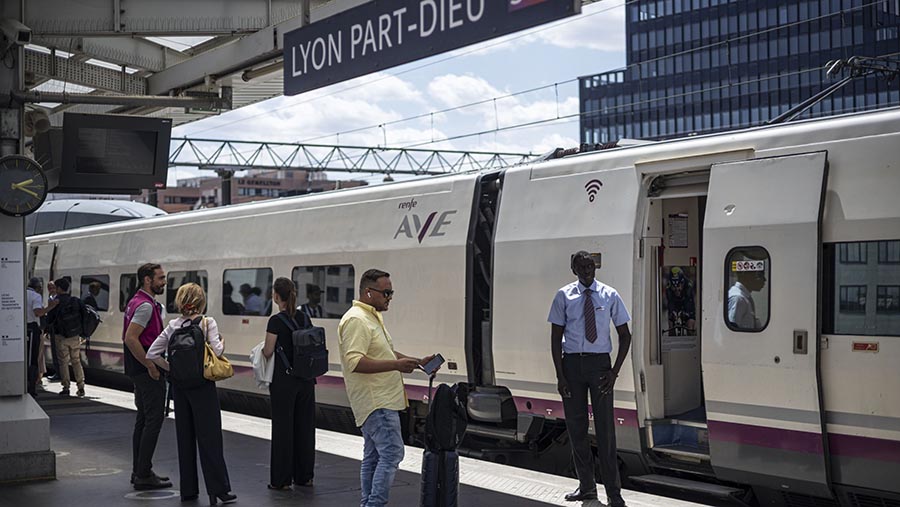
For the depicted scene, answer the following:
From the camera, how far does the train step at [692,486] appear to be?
28.0 feet

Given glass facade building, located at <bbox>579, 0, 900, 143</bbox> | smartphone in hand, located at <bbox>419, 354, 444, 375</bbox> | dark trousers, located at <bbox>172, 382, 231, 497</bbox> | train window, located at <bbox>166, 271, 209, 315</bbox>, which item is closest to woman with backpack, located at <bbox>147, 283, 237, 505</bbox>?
dark trousers, located at <bbox>172, 382, 231, 497</bbox>

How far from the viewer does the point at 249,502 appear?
28.1ft

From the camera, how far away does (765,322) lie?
27.4ft

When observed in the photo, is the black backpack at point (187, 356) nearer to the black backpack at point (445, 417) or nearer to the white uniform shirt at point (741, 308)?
the black backpack at point (445, 417)

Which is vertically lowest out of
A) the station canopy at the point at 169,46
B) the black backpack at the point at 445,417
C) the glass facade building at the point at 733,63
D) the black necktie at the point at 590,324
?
the black backpack at the point at 445,417

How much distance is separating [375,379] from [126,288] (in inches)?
510

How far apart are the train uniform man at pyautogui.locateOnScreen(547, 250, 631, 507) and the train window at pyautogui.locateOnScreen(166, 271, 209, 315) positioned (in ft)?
28.7

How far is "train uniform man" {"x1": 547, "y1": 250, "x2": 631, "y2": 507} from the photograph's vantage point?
8.48 metres

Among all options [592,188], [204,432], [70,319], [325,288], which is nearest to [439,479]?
[204,432]

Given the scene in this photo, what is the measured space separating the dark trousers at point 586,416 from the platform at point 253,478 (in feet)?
0.88

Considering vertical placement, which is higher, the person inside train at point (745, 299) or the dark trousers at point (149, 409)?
the person inside train at point (745, 299)

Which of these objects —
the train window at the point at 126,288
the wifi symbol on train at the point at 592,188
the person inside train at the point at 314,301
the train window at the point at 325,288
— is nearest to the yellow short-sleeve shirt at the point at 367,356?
the wifi symbol on train at the point at 592,188

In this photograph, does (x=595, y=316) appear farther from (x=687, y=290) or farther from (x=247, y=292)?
(x=247, y=292)

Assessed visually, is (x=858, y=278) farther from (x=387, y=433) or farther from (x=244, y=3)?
(x=244, y=3)
